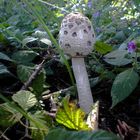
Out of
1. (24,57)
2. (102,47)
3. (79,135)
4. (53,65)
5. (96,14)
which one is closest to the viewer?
(79,135)

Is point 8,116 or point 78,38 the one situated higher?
point 78,38

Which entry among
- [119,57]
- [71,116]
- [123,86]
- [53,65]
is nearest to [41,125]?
[71,116]

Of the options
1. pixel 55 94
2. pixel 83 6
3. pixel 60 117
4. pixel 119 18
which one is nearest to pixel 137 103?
pixel 55 94

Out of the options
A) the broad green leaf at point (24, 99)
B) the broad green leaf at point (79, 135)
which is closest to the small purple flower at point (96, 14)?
the broad green leaf at point (24, 99)

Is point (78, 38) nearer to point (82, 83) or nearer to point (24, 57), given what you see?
point (82, 83)

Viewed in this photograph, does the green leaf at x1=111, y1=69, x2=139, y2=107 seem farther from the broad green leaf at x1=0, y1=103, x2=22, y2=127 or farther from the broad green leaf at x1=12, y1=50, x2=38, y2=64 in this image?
the broad green leaf at x1=12, y1=50, x2=38, y2=64

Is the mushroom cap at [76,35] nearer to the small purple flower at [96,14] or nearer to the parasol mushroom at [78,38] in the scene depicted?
the parasol mushroom at [78,38]
